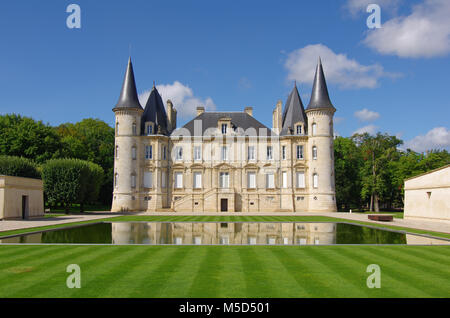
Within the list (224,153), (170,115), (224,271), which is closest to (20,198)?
(224,153)

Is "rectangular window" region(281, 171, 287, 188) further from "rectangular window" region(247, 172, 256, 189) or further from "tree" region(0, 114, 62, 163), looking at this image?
"tree" region(0, 114, 62, 163)

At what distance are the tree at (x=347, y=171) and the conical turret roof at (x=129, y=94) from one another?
3101cm

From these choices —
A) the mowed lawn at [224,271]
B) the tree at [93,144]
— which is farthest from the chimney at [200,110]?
the mowed lawn at [224,271]

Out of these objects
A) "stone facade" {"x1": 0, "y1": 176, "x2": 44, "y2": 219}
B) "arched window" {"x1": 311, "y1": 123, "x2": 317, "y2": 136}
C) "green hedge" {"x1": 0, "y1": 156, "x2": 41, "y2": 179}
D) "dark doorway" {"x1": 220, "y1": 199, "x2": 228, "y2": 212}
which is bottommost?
"dark doorway" {"x1": 220, "y1": 199, "x2": 228, "y2": 212}

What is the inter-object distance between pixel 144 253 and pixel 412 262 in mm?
8581

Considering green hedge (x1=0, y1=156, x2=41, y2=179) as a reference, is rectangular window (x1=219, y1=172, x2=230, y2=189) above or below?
below

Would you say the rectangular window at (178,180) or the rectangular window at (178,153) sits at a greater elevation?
the rectangular window at (178,153)

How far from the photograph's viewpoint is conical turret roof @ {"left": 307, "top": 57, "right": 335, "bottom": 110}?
48.6m

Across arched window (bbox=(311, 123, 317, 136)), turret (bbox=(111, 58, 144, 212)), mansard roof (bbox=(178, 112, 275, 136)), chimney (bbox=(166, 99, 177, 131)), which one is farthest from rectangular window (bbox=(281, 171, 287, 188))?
turret (bbox=(111, 58, 144, 212))

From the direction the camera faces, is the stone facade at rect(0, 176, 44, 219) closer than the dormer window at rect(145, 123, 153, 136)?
Yes

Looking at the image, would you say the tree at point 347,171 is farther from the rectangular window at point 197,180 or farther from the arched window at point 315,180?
the rectangular window at point 197,180

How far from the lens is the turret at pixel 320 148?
157ft

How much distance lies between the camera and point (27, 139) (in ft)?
157

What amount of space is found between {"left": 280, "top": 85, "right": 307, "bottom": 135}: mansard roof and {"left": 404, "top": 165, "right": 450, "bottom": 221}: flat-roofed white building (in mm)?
19833
